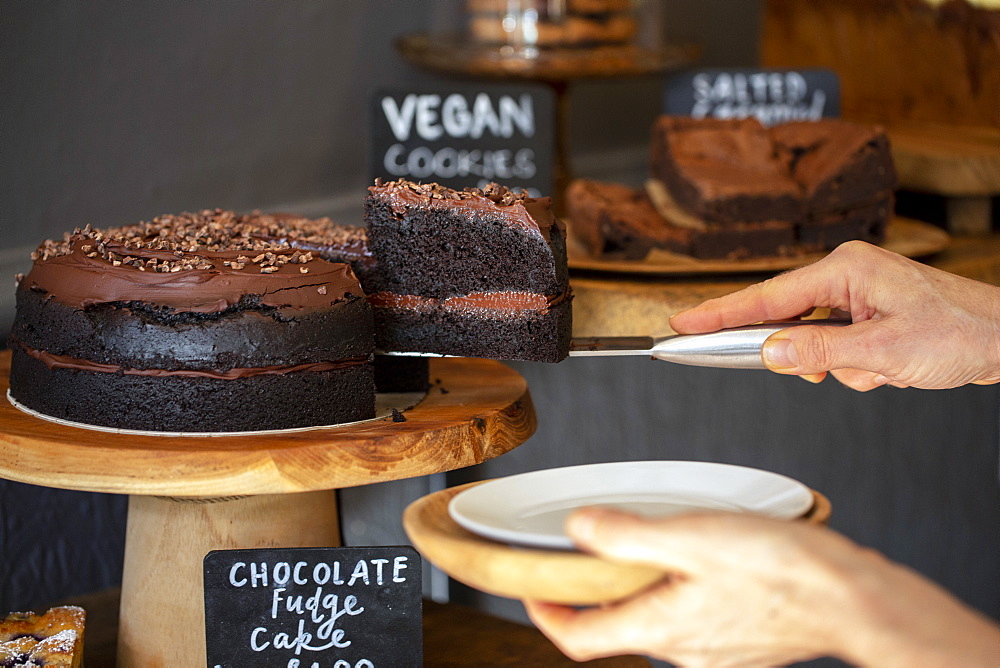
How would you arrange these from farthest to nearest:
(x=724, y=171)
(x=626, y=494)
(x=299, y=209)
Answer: (x=299, y=209) < (x=724, y=171) < (x=626, y=494)

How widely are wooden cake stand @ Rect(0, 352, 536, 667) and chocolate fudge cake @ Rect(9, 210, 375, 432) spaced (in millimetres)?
49

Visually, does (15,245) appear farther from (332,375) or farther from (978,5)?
(978,5)

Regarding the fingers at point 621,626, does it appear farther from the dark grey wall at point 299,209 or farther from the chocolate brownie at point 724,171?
the chocolate brownie at point 724,171

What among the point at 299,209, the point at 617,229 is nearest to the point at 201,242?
the point at 617,229

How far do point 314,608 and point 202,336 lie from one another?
39 centimetres

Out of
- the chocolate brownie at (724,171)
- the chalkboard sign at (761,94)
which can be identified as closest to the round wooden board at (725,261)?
the chocolate brownie at (724,171)

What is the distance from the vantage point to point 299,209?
3027 millimetres

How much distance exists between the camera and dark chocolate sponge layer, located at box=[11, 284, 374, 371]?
1.41 metres

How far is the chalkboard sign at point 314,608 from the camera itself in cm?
130

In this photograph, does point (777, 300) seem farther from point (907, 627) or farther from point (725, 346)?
point (907, 627)

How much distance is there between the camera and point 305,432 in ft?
4.58

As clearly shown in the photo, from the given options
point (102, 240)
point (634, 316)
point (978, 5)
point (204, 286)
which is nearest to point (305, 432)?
point (204, 286)

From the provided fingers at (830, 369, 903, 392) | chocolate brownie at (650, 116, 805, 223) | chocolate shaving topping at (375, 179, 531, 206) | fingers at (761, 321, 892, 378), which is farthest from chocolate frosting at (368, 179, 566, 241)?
chocolate brownie at (650, 116, 805, 223)

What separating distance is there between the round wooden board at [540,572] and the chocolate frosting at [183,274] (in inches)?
24.3
